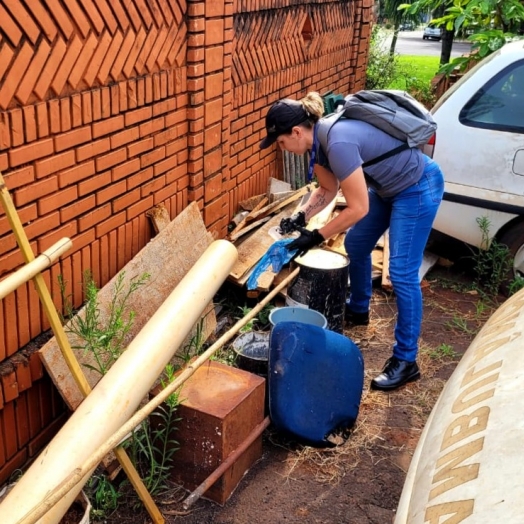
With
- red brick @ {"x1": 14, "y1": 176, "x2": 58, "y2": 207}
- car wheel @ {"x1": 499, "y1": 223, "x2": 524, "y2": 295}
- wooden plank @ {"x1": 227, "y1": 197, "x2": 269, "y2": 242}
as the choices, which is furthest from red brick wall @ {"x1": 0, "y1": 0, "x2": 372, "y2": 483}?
car wheel @ {"x1": 499, "y1": 223, "x2": 524, "y2": 295}

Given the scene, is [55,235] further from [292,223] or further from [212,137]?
[212,137]

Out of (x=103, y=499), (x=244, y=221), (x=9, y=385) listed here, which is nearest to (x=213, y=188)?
(x=244, y=221)

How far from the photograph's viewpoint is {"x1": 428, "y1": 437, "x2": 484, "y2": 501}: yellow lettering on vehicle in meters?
1.83

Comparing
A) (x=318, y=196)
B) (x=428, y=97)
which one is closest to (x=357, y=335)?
(x=318, y=196)

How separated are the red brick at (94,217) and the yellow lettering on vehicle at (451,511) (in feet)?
7.22

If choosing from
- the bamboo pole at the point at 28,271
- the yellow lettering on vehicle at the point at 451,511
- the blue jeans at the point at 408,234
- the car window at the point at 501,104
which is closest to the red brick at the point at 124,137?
the bamboo pole at the point at 28,271

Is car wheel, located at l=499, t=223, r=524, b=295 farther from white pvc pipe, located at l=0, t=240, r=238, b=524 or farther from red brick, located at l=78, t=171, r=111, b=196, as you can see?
red brick, located at l=78, t=171, r=111, b=196

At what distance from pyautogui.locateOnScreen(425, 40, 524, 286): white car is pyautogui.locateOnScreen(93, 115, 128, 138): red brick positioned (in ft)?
8.75

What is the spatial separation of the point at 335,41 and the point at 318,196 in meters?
3.66

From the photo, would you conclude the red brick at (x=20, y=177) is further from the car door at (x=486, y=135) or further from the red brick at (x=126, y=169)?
the car door at (x=486, y=135)

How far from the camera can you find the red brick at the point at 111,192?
3458 mm

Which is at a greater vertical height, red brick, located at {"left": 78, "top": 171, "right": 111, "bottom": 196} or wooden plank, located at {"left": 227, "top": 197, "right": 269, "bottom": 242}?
red brick, located at {"left": 78, "top": 171, "right": 111, "bottom": 196}

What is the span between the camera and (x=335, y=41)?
7.26 meters

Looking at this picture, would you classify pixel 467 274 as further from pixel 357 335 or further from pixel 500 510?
pixel 500 510
